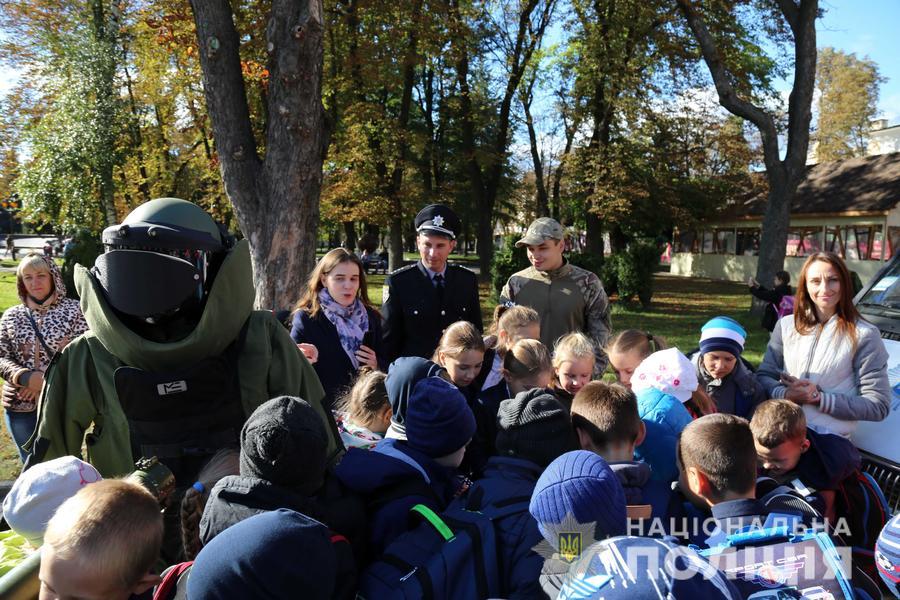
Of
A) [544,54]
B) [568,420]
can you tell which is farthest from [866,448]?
[544,54]

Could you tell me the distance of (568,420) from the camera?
7.80ft

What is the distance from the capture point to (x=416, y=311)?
14.4 feet

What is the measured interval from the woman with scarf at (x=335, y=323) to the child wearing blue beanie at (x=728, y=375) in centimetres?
211

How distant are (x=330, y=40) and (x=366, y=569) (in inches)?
609

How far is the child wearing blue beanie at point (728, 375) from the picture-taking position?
3.58 metres

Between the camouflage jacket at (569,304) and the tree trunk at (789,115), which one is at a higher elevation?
the tree trunk at (789,115)

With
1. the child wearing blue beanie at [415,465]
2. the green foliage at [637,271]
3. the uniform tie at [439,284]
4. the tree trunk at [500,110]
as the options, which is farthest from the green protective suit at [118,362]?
the tree trunk at [500,110]

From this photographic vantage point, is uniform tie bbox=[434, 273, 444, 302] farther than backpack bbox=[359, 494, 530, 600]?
Yes

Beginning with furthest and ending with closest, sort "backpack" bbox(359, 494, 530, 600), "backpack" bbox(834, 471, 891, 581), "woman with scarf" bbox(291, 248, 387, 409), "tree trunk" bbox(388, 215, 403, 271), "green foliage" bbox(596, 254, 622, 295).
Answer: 1. "tree trunk" bbox(388, 215, 403, 271)
2. "green foliage" bbox(596, 254, 622, 295)
3. "woman with scarf" bbox(291, 248, 387, 409)
4. "backpack" bbox(834, 471, 891, 581)
5. "backpack" bbox(359, 494, 530, 600)

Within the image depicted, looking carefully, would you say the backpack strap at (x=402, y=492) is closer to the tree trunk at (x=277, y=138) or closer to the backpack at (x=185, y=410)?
the backpack at (x=185, y=410)

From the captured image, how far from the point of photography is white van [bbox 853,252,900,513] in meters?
3.02

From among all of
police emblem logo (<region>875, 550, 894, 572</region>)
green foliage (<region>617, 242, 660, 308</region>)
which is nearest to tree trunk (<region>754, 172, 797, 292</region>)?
green foliage (<region>617, 242, 660, 308</region>)

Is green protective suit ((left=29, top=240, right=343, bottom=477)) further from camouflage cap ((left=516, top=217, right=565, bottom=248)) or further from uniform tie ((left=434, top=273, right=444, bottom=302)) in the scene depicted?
camouflage cap ((left=516, top=217, right=565, bottom=248))

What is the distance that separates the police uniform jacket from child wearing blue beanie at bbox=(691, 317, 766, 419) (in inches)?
61.5
